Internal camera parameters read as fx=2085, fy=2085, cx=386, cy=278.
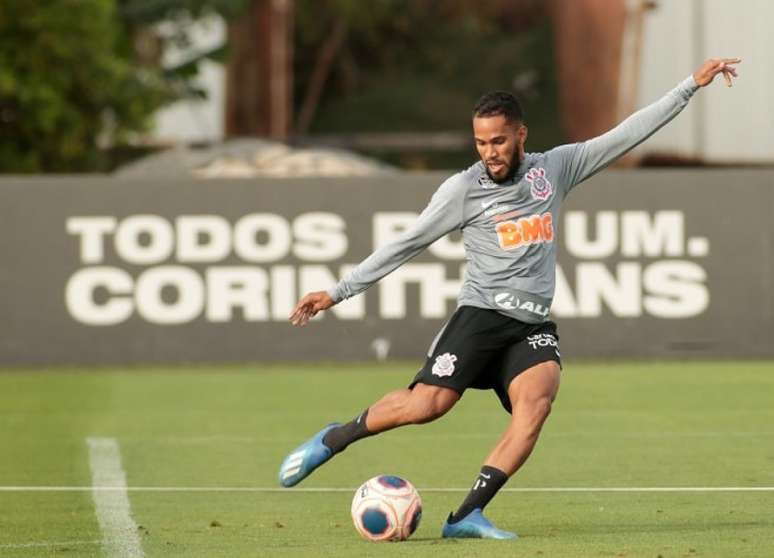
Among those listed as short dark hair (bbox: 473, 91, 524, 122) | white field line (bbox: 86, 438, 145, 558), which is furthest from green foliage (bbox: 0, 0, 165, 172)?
short dark hair (bbox: 473, 91, 524, 122)

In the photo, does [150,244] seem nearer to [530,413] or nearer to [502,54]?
[530,413]

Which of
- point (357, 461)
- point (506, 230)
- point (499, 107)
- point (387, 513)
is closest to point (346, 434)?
point (387, 513)

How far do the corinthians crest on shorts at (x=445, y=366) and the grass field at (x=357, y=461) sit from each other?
Answer: 2.56ft

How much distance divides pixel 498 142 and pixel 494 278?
0.70 metres

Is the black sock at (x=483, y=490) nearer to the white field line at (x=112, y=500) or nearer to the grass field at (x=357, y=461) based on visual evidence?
the grass field at (x=357, y=461)

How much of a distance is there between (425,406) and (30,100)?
22.0 metres

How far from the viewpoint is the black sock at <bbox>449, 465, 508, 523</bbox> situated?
383 inches

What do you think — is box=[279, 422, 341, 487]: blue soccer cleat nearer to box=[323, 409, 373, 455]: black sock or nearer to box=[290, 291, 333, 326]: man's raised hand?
box=[323, 409, 373, 455]: black sock

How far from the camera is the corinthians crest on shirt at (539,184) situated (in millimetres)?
10070

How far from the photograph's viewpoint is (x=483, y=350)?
1004 centimetres

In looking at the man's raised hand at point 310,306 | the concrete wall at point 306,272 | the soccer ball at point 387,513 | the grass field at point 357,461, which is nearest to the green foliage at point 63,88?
the concrete wall at point 306,272

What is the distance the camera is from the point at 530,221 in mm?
10047

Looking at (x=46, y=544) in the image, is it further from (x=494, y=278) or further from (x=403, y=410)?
(x=494, y=278)

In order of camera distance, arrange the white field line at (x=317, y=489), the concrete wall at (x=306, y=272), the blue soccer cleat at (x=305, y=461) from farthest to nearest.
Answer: the concrete wall at (x=306, y=272)
the white field line at (x=317, y=489)
the blue soccer cleat at (x=305, y=461)
